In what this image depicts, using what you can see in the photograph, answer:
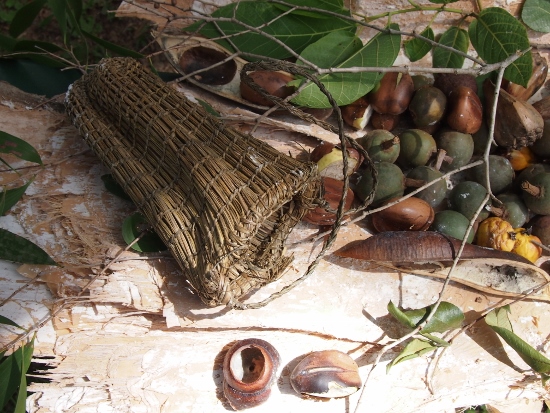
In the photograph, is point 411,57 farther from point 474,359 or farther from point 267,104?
point 474,359

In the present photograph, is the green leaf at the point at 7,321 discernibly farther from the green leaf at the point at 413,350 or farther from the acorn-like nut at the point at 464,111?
the acorn-like nut at the point at 464,111

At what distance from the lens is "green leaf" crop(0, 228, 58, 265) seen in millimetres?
1767

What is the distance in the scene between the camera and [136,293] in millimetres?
1806

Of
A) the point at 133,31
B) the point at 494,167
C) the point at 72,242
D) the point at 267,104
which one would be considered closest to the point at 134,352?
the point at 72,242

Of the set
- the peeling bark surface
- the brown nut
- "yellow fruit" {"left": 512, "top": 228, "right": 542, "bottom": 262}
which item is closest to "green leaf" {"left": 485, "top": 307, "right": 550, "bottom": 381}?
the peeling bark surface

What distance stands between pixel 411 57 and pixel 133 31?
228cm

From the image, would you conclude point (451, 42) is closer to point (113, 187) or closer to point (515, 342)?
point (515, 342)

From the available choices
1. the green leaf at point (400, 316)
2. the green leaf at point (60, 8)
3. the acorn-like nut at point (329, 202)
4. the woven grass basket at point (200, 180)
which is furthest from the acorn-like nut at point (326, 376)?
the green leaf at point (60, 8)

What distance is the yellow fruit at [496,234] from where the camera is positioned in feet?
6.43

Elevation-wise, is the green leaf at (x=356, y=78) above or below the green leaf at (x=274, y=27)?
below

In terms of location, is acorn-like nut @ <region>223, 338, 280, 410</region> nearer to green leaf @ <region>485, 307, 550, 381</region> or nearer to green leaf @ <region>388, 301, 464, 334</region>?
green leaf @ <region>388, 301, 464, 334</region>

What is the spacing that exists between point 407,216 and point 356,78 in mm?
643

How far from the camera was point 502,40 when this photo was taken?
2021 mm

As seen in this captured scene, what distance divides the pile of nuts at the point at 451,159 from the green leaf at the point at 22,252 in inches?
41.3
